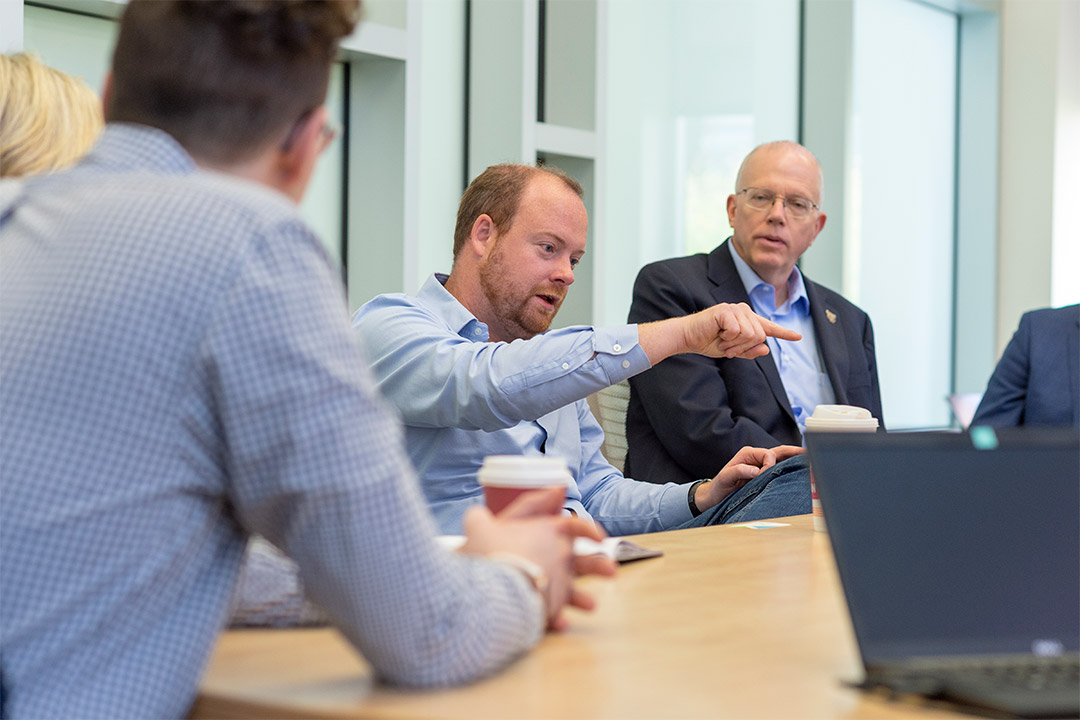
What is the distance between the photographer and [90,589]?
80 cm

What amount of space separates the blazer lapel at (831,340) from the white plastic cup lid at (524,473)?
2217 mm

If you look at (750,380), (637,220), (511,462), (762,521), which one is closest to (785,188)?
(750,380)

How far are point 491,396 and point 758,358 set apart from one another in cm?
149

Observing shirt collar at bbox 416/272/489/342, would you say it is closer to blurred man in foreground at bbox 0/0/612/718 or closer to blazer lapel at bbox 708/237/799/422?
blazer lapel at bbox 708/237/799/422

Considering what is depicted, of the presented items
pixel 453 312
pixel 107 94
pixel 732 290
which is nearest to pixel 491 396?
pixel 453 312

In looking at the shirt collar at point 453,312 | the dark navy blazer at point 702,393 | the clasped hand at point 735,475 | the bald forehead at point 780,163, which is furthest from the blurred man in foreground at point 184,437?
the bald forehead at point 780,163

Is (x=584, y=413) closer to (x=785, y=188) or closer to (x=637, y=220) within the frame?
(x=785, y=188)

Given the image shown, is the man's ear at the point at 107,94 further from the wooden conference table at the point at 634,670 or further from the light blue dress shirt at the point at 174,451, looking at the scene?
the wooden conference table at the point at 634,670

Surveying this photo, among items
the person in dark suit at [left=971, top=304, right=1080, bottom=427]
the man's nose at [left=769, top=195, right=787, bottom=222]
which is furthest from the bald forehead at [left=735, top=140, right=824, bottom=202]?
the person in dark suit at [left=971, top=304, right=1080, bottom=427]

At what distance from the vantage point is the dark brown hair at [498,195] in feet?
7.71

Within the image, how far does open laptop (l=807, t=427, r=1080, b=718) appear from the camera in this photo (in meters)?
0.89

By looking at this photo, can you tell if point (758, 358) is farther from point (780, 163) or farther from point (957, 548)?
point (957, 548)

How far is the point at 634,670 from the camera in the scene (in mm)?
918

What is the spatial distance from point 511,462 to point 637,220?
363cm
